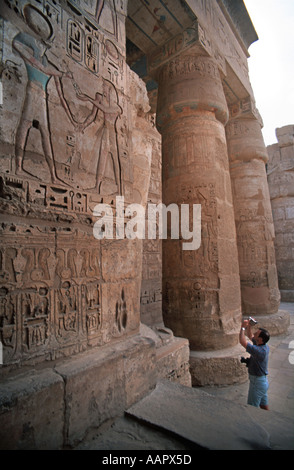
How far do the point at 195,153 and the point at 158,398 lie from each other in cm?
347

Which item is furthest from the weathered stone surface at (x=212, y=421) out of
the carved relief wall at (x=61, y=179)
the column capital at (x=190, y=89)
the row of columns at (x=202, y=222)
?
the column capital at (x=190, y=89)

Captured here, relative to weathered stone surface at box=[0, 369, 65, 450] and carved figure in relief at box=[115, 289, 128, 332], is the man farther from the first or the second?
weathered stone surface at box=[0, 369, 65, 450]

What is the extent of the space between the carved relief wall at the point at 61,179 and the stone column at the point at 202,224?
212 cm

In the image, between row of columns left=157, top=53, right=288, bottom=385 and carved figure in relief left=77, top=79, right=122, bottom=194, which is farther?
row of columns left=157, top=53, right=288, bottom=385

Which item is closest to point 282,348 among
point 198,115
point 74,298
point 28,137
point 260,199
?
point 260,199

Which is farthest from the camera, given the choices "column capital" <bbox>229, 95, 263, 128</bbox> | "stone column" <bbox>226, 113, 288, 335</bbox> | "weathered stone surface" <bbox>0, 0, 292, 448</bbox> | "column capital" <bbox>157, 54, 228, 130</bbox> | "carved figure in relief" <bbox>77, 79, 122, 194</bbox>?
"column capital" <bbox>229, 95, 263, 128</bbox>

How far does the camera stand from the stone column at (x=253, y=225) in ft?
18.9

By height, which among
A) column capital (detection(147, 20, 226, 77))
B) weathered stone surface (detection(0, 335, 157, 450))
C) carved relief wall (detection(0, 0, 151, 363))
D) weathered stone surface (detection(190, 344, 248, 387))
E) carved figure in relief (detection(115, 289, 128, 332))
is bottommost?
weathered stone surface (detection(190, 344, 248, 387))

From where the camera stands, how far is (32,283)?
1.36 metres

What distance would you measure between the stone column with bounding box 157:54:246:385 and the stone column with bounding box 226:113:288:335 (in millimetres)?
1889

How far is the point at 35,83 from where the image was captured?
57.8 inches

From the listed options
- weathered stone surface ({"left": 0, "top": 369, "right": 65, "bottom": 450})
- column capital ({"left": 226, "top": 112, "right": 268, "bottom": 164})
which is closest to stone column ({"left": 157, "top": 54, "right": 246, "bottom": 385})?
column capital ({"left": 226, "top": 112, "right": 268, "bottom": 164})

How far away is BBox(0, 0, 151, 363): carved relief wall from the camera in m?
1.32

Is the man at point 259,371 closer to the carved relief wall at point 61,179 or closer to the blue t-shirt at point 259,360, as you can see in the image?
the blue t-shirt at point 259,360
